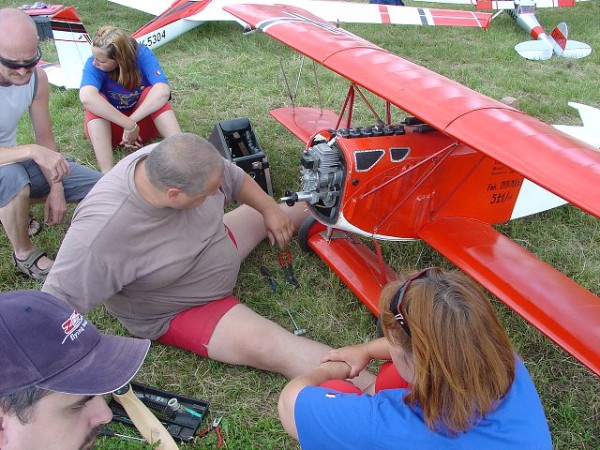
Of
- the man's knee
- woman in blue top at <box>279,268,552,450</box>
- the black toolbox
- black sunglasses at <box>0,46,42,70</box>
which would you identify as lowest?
the black toolbox

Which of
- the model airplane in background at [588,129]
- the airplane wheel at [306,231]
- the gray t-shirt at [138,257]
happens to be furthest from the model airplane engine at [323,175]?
the model airplane in background at [588,129]

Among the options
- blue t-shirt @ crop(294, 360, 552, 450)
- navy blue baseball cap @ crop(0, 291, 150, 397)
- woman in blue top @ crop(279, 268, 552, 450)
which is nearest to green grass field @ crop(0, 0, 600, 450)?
blue t-shirt @ crop(294, 360, 552, 450)

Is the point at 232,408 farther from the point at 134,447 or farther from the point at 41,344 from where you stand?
the point at 41,344

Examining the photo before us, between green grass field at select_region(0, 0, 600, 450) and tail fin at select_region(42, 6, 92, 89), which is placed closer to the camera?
green grass field at select_region(0, 0, 600, 450)

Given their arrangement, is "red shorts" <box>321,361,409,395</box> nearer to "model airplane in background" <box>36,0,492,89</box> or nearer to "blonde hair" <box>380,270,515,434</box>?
"blonde hair" <box>380,270,515,434</box>

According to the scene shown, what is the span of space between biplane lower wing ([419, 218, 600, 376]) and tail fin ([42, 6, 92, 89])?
4492mm

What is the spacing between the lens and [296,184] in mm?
4410

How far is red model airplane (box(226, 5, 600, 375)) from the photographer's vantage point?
2.37 metres

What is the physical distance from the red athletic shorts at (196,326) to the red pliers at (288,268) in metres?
0.68

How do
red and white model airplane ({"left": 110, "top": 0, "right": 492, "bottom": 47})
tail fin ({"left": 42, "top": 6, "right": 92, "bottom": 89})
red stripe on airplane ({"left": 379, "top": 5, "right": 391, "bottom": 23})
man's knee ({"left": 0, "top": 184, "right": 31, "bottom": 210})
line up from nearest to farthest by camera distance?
man's knee ({"left": 0, "top": 184, "right": 31, "bottom": 210})
tail fin ({"left": 42, "top": 6, "right": 92, "bottom": 89})
red and white model airplane ({"left": 110, "top": 0, "right": 492, "bottom": 47})
red stripe on airplane ({"left": 379, "top": 5, "right": 391, "bottom": 23})

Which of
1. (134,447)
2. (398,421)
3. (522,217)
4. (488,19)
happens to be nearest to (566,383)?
(522,217)

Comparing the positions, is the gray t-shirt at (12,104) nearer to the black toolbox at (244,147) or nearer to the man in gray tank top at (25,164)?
the man in gray tank top at (25,164)

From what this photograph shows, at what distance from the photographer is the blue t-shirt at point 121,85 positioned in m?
4.24

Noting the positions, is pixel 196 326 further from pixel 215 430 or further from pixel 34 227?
pixel 34 227
